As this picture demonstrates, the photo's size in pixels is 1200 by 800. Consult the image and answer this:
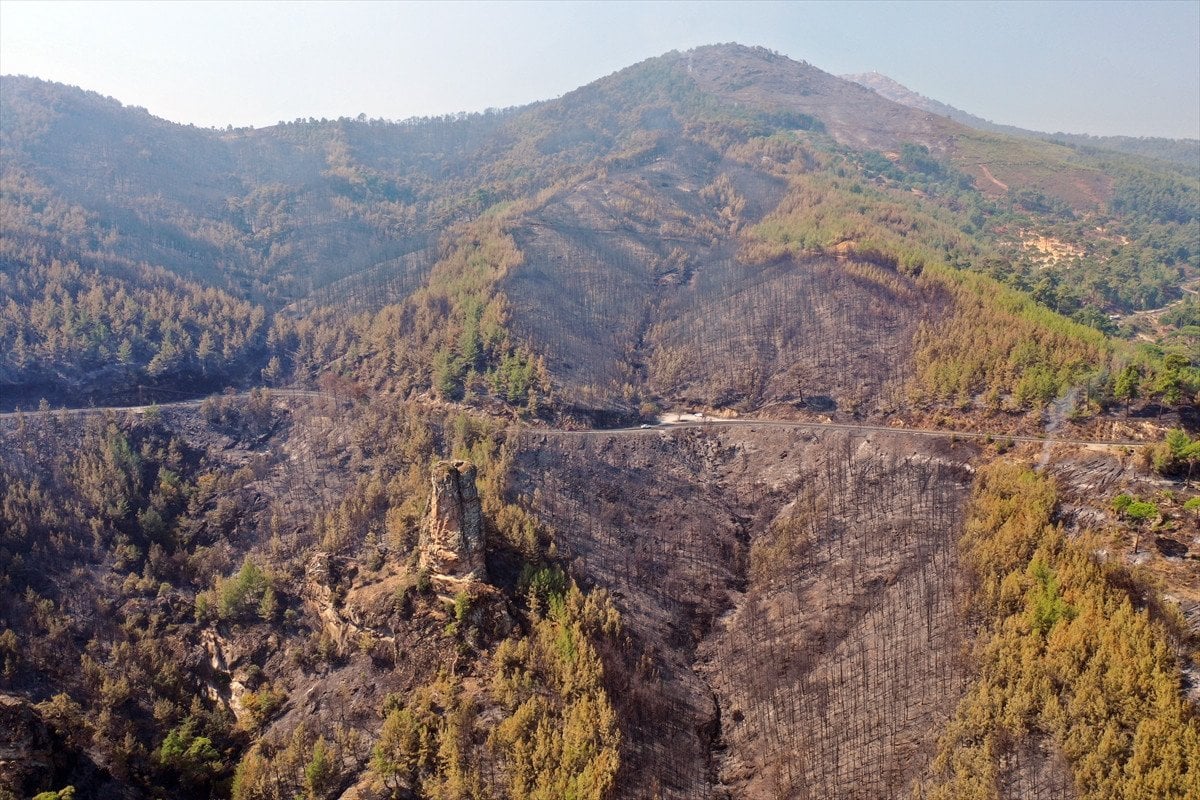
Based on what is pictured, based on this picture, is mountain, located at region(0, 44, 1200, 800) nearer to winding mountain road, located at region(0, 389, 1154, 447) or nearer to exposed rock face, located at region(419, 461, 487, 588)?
exposed rock face, located at region(419, 461, 487, 588)

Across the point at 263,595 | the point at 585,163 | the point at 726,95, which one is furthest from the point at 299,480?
the point at 726,95

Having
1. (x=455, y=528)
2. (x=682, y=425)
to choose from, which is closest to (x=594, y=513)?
(x=455, y=528)

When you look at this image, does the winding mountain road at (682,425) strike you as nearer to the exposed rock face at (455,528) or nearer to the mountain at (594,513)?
the mountain at (594,513)

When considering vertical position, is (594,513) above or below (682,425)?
below

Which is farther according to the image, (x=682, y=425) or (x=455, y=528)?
(x=682, y=425)

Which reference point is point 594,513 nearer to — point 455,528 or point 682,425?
point 455,528

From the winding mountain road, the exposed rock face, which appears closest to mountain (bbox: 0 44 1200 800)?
→ the exposed rock face
